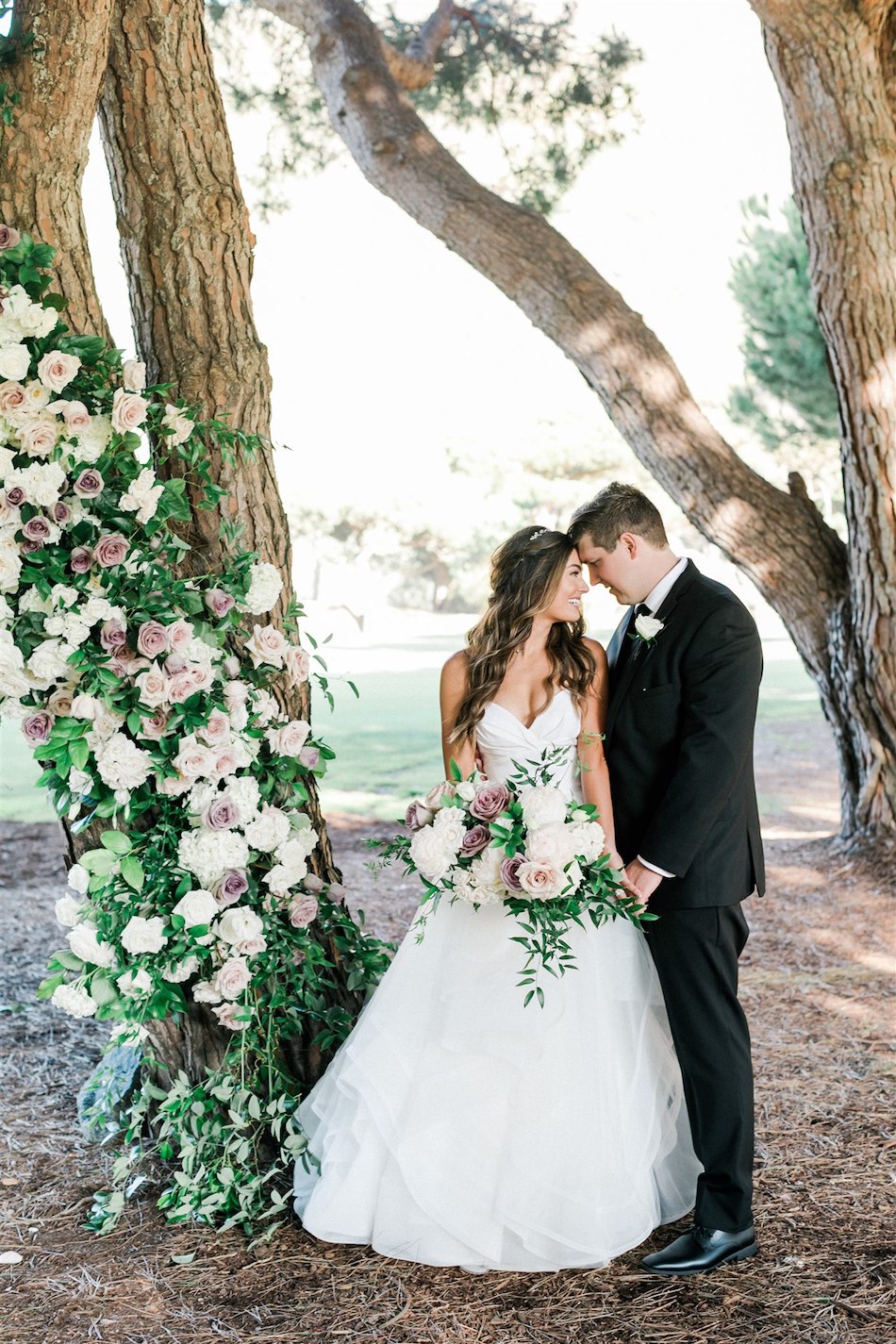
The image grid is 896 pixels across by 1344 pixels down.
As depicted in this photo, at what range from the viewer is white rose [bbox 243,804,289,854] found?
9.74 feet

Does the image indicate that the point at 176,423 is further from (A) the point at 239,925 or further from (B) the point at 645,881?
(B) the point at 645,881

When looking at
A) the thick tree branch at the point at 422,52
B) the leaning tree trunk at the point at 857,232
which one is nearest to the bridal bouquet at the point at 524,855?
the leaning tree trunk at the point at 857,232

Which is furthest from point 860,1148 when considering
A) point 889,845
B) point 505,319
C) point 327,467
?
point 505,319

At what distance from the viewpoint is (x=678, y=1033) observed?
286 cm

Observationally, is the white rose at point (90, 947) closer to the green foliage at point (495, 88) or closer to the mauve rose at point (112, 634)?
the mauve rose at point (112, 634)

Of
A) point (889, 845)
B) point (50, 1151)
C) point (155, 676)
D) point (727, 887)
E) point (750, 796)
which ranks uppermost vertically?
point (155, 676)

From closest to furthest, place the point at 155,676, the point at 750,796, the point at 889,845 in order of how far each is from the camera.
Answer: the point at 155,676, the point at 750,796, the point at 889,845

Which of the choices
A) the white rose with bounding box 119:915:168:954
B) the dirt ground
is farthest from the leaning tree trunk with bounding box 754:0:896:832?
the white rose with bounding box 119:915:168:954

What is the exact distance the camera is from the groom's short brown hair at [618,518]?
9.83ft

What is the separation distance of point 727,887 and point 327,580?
25545 mm

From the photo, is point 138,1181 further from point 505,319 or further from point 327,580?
point 505,319

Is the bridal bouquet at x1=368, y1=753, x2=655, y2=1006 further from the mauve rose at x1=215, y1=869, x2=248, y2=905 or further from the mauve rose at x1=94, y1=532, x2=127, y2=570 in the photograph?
the mauve rose at x1=94, y1=532, x2=127, y2=570

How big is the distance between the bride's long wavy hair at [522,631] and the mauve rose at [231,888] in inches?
25.6

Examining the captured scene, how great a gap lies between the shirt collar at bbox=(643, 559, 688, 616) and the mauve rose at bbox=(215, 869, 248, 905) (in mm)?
1235
